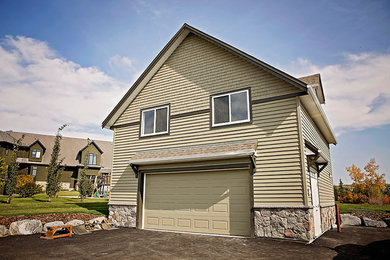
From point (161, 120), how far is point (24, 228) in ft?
20.5

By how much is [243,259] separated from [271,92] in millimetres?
5276

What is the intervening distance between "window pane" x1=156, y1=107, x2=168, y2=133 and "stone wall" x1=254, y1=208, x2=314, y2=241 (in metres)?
5.05

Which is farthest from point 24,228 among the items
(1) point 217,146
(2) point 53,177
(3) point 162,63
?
(2) point 53,177

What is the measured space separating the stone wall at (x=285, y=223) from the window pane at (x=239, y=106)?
10.5ft

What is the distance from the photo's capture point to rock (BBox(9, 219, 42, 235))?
8617 mm

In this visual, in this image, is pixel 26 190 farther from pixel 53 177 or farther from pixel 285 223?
pixel 285 223

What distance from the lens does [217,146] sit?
9.18 meters

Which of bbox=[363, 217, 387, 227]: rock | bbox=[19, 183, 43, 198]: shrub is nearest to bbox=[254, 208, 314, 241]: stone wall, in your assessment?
bbox=[363, 217, 387, 227]: rock

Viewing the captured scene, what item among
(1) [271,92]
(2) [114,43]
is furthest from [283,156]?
(2) [114,43]

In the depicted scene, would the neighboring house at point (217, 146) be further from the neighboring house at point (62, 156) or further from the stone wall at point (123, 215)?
the neighboring house at point (62, 156)

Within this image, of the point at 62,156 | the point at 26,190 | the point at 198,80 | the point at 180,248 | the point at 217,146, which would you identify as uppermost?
the point at 198,80

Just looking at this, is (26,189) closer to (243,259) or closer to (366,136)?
(243,259)

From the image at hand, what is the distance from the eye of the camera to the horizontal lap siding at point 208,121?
7914mm

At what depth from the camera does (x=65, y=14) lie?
12.3 m
